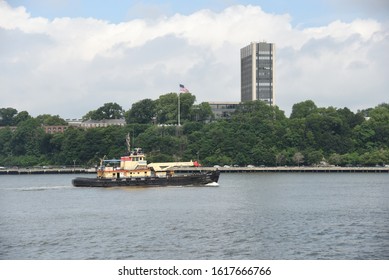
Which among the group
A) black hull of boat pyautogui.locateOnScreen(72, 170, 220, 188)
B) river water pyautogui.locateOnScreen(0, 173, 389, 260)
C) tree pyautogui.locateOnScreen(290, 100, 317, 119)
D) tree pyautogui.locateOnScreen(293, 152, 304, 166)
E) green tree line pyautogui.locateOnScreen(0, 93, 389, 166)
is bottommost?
river water pyautogui.locateOnScreen(0, 173, 389, 260)

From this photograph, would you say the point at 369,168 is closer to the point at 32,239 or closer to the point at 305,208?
the point at 305,208

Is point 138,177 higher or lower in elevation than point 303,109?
lower

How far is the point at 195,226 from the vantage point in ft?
171

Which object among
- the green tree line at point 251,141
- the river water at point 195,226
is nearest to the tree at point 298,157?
the green tree line at point 251,141

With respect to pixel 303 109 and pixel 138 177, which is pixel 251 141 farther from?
pixel 138 177

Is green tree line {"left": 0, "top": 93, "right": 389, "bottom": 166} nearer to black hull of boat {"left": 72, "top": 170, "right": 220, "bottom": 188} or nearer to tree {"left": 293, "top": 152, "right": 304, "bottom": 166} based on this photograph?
tree {"left": 293, "top": 152, "right": 304, "bottom": 166}

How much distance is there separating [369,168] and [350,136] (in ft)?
49.1

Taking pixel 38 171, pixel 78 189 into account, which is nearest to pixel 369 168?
pixel 38 171

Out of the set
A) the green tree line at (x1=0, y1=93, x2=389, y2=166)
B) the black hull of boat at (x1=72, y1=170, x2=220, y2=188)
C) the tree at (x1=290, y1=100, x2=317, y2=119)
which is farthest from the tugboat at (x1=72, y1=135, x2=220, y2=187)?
the tree at (x1=290, y1=100, x2=317, y2=119)

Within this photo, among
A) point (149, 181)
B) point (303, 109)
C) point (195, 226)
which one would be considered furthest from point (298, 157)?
point (195, 226)

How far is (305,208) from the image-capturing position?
212 ft

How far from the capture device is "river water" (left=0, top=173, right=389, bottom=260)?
42.3 meters

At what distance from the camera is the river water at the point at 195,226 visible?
4231 centimetres

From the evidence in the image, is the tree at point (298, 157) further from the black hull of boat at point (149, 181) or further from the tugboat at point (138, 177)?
the black hull of boat at point (149, 181)
